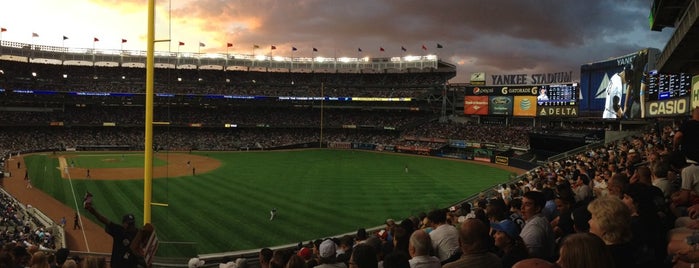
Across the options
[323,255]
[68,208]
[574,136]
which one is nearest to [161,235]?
[68,208]

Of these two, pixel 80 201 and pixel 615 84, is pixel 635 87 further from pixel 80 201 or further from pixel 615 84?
pixel 80 201

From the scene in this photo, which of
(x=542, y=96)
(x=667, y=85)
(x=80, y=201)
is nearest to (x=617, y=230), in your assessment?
(x=667, y=85)

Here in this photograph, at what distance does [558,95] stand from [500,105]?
9.38 metres

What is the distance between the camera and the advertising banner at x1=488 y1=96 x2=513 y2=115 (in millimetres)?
60719

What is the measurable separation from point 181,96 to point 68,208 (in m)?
52.8

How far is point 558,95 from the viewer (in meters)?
53.8

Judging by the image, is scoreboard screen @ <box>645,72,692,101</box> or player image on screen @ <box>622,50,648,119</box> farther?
player image on screen @ <box>622,50,648,119</box>

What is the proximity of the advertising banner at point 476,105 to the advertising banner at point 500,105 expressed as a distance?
2.64ft

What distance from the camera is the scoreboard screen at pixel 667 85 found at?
71.2 feet

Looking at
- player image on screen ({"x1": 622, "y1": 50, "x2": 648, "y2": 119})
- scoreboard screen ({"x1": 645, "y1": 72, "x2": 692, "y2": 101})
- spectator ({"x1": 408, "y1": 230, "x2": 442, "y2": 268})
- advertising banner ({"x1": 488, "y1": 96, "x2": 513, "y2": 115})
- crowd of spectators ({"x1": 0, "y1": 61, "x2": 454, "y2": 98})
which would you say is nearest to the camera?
spectator ({"x1": 408, "y1": 230, "x2": 442, "y2": 268})

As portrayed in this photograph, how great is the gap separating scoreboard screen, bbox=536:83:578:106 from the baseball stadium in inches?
7.6

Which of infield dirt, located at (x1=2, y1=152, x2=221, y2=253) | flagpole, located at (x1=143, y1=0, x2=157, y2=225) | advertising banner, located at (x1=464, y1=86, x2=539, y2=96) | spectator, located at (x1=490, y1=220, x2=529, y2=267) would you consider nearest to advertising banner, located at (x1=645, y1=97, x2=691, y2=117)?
spectator, located at (x1=490, y1=220, x2=529, y2=267)

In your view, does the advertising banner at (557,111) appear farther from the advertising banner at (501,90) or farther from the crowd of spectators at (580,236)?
the crowd of spectators at (580,236)

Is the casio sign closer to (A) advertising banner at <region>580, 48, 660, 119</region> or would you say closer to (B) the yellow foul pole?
(A) advertising banner at <region>580, 48, 660, 119</region>
